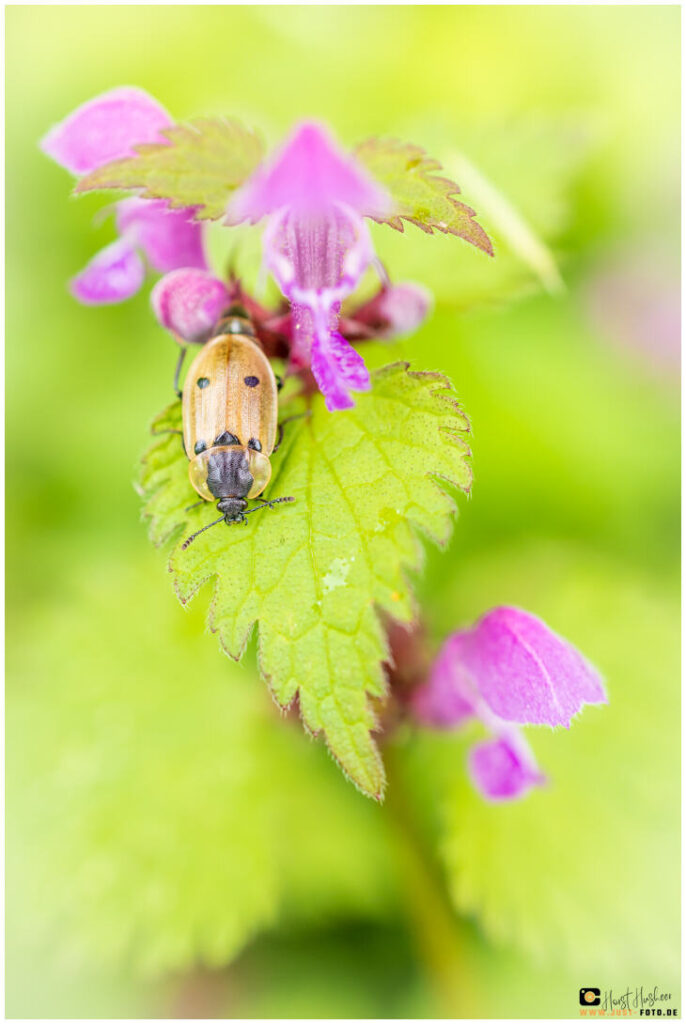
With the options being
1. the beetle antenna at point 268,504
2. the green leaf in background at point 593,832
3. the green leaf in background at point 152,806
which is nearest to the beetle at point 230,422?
the beetle antenna at point 268,504

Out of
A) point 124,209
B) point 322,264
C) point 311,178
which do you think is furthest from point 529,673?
point 124,209

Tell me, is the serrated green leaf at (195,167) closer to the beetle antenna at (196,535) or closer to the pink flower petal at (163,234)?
the pink flower petal at (163,234)

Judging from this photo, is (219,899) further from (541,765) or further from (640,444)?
(640,444)

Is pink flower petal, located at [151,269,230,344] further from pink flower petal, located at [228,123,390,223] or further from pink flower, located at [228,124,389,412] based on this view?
pink flower petal, located at [228,123,390,223]

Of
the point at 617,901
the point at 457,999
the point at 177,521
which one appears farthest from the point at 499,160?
the point at 457,999

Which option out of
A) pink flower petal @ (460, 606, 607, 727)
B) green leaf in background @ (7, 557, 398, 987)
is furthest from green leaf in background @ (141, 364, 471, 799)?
green leaf in background @ (7, 557, 398, 987)

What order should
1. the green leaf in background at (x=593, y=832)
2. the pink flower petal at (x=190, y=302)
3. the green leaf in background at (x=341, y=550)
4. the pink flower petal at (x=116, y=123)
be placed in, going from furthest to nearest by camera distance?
1. the green leaf in background at (x=593, y=832)
2. the pink flower petal at (x=116, y=123)
3. the pink flower petal at (x=190, y=302)
4. the green leaf in background at (x=341, y=550)

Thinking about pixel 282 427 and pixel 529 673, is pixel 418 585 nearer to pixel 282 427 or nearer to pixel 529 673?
pixel 529 673
